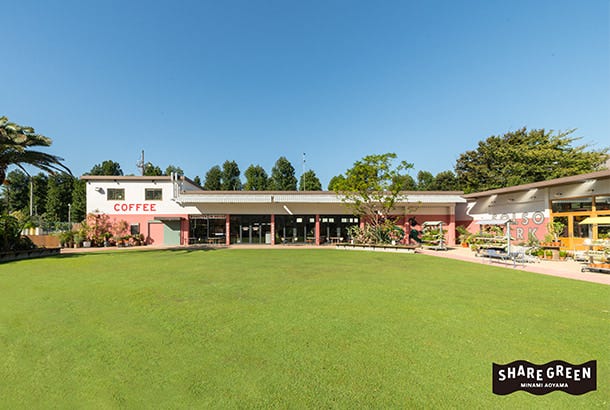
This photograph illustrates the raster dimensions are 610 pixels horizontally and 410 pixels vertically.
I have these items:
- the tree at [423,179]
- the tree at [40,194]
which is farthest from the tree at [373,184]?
the tree at [40,194]

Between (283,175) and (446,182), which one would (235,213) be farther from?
(446,182)

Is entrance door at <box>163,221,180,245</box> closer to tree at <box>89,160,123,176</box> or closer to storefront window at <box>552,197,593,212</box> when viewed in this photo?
storefront window at <box>552,197,593,212</box>

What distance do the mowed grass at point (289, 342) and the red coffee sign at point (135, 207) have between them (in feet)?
59.5

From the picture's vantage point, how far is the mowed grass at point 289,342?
298 centimetres

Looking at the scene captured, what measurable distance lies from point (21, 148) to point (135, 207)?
1017 cm

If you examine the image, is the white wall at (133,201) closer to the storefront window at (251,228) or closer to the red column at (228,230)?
the red column at (228,230)

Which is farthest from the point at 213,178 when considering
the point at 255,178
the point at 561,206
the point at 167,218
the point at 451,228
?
the point at 561,206

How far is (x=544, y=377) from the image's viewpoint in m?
3.47

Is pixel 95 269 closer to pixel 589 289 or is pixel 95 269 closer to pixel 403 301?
pixel 403 301

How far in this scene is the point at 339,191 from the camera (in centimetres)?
2416

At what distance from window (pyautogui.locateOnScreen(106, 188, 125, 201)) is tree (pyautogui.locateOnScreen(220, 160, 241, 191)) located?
131ft

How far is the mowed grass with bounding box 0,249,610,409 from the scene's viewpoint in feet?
9.79

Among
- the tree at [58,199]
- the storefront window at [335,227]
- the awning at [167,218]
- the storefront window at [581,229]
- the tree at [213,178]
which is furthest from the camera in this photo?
the tree at [213,178]

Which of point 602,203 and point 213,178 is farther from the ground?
point 213,178
